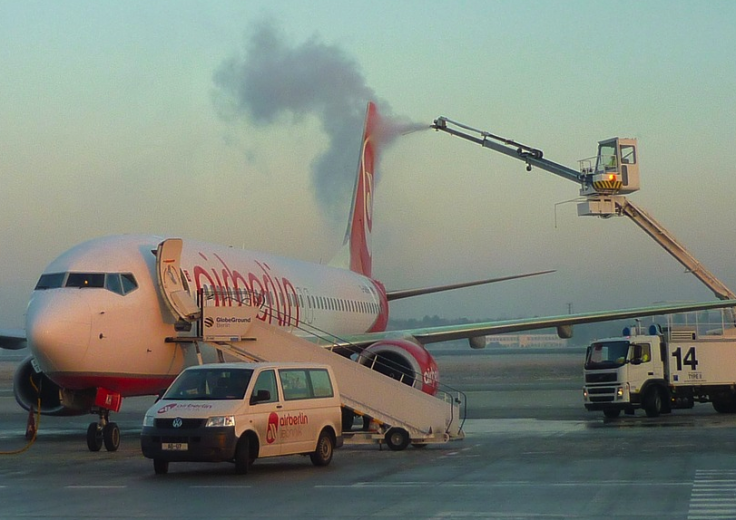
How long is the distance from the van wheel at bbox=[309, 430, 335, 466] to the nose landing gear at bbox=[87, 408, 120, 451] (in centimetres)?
462

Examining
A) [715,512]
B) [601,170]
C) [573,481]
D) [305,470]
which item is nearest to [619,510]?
[715,512]

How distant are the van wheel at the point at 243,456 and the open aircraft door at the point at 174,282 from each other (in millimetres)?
5470

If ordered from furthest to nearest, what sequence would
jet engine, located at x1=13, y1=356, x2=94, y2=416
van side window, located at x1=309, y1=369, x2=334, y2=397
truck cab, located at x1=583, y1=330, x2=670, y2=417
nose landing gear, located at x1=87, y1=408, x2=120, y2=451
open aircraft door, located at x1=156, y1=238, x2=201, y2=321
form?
truck cab, located at x1=583, y1=330, x2=670, y2=417, jet engine, located at x1=13, y1=356, x2=94, y2=416, open aircraft door, located at x1=156, y1=238, x2=201, y2=321, nose landing gear, located at x1=87, y1=408, x2=120, y2=451, van side window, located at x1=309, y1=369, x2=334, y2=397

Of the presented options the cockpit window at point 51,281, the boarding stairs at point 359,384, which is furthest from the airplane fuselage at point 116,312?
the boarding stairs at point 359,384

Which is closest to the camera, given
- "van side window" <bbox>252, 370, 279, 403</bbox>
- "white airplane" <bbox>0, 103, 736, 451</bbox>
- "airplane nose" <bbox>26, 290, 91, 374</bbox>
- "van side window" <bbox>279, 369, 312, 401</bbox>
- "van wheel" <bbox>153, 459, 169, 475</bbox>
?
"van wheel" <bbox>153, 459, 169, 475</bbox>

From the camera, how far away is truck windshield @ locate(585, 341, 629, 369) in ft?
99.2

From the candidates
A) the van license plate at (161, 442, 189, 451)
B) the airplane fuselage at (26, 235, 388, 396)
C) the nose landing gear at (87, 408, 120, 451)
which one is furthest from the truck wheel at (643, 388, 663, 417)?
the van license plate at (161, 442, 189, 451)

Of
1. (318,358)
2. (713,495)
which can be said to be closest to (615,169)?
(318,358)

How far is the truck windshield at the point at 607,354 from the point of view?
30250 millimetres

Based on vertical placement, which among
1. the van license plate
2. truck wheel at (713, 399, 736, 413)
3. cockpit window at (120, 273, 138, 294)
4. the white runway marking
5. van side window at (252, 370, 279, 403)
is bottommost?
the white runway marking

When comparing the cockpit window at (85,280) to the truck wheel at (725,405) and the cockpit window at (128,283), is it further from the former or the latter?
the truck wheel at (725,405)

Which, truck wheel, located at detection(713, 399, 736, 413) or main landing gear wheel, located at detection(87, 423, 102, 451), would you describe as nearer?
main landing gear wheel, located at detection(87, 423, 102, 451)

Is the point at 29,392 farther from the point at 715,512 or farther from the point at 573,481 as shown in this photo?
the point at 715,512

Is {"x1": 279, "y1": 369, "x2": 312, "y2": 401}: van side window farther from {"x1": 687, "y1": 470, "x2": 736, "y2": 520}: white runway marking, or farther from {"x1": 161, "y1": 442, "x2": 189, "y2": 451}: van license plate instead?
{"x1": 687, "y1": 470, "x2": 736, "y2": 520}: white runway marking
